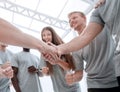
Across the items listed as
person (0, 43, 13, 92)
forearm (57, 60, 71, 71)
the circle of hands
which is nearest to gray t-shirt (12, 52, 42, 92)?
person (0, 43, 13, 92)

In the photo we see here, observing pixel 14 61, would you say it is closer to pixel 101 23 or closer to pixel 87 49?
pixel 87 49

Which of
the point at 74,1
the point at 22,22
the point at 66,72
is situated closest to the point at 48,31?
the point at 66,72

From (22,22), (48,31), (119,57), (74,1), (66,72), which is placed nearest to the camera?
(119,57)

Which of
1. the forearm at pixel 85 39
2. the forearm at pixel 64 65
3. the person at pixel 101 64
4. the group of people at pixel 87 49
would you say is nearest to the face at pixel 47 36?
the group of people at pixel 87 49

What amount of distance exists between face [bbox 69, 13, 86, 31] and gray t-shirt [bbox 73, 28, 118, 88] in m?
0.32

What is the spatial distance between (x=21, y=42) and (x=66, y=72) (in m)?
1.28

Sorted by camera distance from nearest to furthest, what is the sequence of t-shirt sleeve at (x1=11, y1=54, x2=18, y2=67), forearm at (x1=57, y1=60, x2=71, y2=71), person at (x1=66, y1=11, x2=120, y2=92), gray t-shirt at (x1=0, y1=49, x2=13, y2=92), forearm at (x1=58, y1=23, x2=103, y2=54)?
1. forearm at (x1=58, y1=23, x2=103, y2=54)
2. person at (x1=66, y1=11, x2=120, y2=92)
3. forearm at (x1=57, y1=60, x2=71, y2=71)
4. gray t-shirt at (x1=0, y1=49, x2=13, y2=92)
5. t-shirt sleeve at (x1=11, y1=54, x2=18, y2=67)

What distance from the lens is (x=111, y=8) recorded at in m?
1.79

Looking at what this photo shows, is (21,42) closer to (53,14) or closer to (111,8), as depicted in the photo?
(111,8)

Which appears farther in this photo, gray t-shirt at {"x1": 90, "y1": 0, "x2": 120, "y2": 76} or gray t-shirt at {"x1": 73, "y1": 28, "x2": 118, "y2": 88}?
gray t-shirt at {"x1": 73, "y1": 28, "x2": 118, "y2": 88}

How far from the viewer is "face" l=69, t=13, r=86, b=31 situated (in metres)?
2.61

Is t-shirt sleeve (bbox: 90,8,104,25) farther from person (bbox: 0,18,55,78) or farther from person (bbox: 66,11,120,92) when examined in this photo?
person (bbox: 0,18,55,78)

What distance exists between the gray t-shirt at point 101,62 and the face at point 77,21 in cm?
32

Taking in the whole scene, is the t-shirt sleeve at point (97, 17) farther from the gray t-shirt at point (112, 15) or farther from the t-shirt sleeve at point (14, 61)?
the t-shirt sleeve at point (14, 61)
